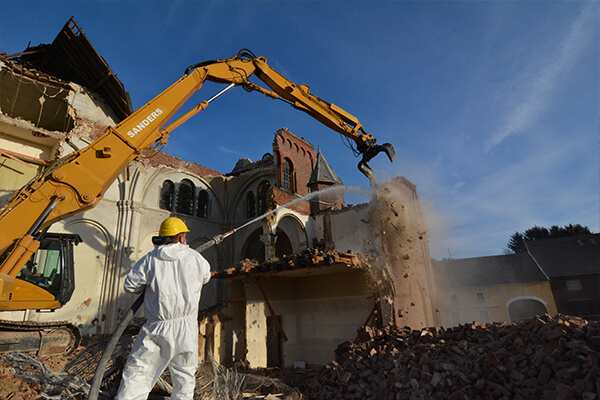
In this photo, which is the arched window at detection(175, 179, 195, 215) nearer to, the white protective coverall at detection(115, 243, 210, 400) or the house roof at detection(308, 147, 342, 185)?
the house roof at detection(308, 147, 342, 185)

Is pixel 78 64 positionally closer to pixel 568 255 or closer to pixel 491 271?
pixel 491 271

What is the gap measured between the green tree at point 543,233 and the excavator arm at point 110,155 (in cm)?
4087

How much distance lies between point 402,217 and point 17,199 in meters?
13.1

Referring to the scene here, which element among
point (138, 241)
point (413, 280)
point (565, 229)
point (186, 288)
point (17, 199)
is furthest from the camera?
point (565, 229)

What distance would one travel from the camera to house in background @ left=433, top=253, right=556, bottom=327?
87.0 feet

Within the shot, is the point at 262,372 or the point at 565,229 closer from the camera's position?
the point at 262,372

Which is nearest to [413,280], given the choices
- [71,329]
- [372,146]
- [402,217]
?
[402,217]

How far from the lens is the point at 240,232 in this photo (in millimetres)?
19562

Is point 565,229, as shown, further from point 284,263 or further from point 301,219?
point 284,263

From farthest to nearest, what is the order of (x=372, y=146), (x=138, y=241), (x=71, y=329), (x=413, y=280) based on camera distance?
(x=138, y=241)
(x=413, y=280)
(x=372, y=146)
(x=71, y=329)

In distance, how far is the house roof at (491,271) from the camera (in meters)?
27.5

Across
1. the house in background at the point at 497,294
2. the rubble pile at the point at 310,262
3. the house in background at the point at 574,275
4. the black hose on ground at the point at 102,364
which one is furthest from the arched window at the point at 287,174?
the house in background at the point at 574,275

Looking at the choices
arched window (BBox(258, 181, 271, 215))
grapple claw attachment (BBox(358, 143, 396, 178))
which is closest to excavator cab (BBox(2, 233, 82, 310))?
grapple claw attachment (BBox(358, 143, 396, 178))

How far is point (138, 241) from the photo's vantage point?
52.3 ft
